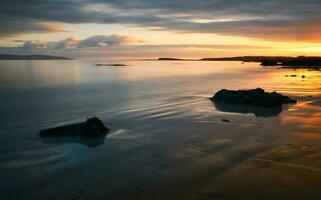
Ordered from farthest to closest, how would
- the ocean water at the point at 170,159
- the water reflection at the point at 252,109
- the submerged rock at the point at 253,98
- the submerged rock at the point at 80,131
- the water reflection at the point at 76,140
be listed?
the submerged rock at the point at 253,98 → the water reflection at the point at 252,109 → the submerged rock at the point at 80,131 → the water reflection at the point at 76,140 → the ocean water at the point at 170,159

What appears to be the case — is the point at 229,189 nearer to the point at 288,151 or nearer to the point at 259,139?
the point at 288,151

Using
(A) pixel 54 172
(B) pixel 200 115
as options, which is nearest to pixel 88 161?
(A) pixel 54 172

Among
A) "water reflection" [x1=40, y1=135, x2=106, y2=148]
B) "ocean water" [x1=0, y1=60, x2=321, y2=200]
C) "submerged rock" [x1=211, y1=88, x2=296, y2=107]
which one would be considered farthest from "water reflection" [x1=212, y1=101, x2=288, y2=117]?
"water reflection" [x1=40, y1=135, x2=106, y2=148]

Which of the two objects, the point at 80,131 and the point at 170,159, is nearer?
the point at 170,159

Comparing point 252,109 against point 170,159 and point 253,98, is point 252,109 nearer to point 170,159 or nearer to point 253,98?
point 253,98

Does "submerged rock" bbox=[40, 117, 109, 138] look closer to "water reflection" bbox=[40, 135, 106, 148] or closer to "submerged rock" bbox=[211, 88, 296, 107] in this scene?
"water reflection" bbox=[40, 135, 106, 148]

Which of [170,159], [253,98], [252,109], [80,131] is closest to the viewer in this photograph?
[170,159]

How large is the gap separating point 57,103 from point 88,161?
1717cm

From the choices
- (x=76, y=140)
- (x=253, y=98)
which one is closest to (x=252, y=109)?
(x=253, y=98)

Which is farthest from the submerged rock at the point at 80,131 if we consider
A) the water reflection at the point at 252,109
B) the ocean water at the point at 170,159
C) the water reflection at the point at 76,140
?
the water reflection at the point at 252,109

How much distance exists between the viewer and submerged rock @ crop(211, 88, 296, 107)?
23452mm

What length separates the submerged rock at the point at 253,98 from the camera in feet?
76.9

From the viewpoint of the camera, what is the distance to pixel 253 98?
2422 centimetres

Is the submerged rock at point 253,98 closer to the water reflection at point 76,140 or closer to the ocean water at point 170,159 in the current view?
the ocean water at point 170,159
